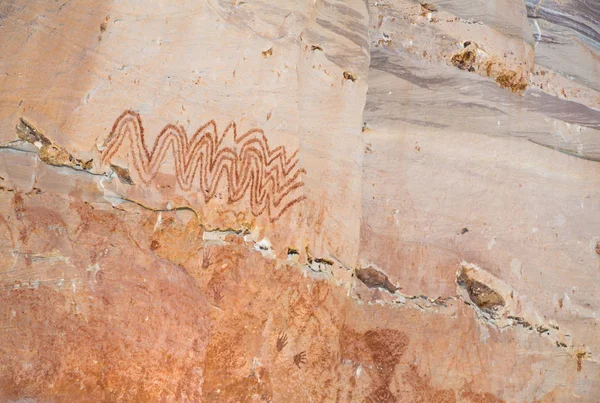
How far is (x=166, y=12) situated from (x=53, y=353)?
5.26ft

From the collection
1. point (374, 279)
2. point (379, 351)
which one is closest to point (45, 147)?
point (374, 279)

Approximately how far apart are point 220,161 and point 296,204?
0.42 metres

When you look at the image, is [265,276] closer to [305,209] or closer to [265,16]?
[305,209]

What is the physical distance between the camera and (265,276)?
2.78 m

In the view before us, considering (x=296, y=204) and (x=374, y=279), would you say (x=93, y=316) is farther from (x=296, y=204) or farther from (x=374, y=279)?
(x=374, y=279)

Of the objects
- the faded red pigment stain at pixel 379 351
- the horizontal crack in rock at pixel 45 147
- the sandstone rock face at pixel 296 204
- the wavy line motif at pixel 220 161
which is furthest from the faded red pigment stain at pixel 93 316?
the faded red pigment stain at pixel 379 351

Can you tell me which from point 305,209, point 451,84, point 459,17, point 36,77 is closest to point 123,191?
point 36,77

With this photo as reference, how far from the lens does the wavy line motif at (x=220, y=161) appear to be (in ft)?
8.79

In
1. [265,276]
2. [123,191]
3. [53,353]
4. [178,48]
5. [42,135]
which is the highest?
[178,48]

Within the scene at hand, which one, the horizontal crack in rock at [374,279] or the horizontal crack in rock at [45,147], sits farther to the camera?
the horizontal crack in rock at [374,279]

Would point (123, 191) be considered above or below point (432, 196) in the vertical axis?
below

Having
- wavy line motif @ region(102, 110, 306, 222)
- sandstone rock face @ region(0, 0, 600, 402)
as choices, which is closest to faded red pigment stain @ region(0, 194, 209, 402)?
sandstone rock face @ region(0, 0, 600, 402)

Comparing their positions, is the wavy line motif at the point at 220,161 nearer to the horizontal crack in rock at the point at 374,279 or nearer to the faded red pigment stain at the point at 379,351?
the horizontal crack in rock at the point at 374,279

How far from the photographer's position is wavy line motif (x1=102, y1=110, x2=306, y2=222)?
2678 mm
